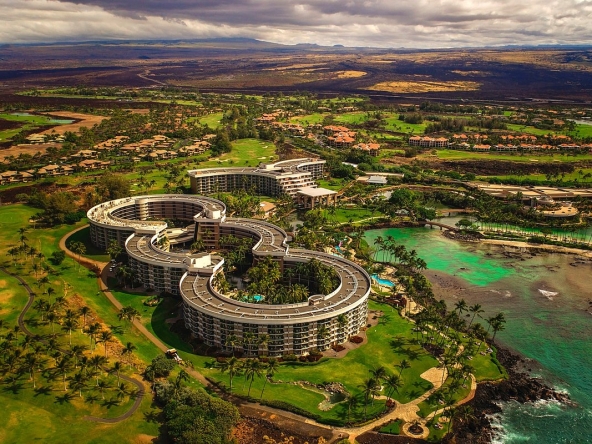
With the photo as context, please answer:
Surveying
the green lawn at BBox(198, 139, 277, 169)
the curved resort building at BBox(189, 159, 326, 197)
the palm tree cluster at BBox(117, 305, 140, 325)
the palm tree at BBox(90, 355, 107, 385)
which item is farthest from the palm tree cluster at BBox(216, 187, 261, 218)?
the palm tree at BBox(90, 355, 107, 385)

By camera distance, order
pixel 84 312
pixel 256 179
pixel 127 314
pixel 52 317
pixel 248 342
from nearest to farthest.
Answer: pixel 248 342 < pixel 52 317 < pixel 84 312 < pixel 127 314 < pixel 256 179

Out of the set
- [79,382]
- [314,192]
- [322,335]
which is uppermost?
[322,335]

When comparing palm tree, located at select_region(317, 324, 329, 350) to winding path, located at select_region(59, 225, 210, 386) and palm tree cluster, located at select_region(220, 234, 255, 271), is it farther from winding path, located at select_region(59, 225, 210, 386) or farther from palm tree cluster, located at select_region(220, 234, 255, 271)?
palm tree cluster, located at select_region(220, 234, 255, 271)

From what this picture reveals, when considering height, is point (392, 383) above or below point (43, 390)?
above

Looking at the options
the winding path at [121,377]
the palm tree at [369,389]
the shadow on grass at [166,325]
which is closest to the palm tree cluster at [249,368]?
the shadow on grass at [166,325]

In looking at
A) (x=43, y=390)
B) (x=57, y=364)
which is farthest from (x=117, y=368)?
(x=57, y=364)

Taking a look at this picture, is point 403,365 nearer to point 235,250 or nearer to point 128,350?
point 128,350

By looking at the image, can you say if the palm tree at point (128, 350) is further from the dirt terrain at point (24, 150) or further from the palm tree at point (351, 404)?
the dirt terrain at point (24, 150)

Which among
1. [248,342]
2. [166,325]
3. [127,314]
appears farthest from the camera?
[166,325]
